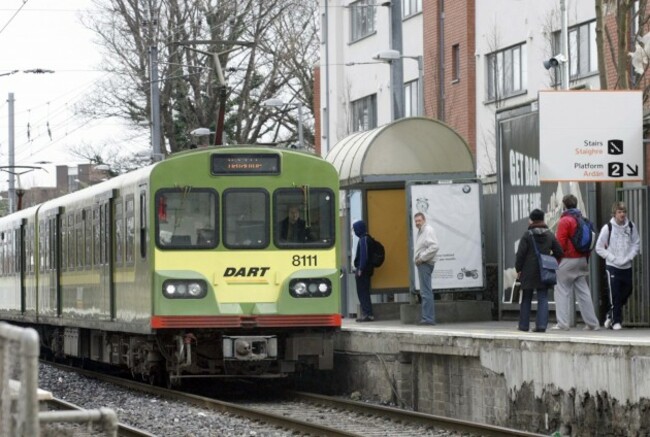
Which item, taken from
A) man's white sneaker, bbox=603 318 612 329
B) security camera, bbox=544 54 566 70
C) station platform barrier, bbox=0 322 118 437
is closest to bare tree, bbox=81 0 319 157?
security camera, bbox=544 54 566 70

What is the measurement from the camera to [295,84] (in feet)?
213

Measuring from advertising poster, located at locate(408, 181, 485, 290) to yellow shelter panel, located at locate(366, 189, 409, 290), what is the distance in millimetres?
1614

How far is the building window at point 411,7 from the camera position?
46.3m

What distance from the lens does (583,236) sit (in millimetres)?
18859

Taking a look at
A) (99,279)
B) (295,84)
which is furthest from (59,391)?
(295,84)

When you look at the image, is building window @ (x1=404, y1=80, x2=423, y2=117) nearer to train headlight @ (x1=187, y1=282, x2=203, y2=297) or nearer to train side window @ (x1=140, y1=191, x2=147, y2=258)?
train side window @ (x1=140, y1=191, x2=147, y2=258)

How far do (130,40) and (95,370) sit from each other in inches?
1200

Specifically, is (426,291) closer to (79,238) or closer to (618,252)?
(618,252)

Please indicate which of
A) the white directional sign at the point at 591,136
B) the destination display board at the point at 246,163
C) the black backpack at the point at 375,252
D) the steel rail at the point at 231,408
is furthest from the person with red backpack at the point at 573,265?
the black backpack at the point at 375,252

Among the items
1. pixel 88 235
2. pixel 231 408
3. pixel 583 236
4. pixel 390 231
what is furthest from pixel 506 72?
pixel 231 408

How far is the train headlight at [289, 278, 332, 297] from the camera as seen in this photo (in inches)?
771

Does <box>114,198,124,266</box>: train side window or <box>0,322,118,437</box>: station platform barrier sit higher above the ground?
<box>114,198,124,266</box>: train side window

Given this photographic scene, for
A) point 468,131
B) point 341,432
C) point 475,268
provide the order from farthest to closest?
point 468,131, point 475,268, point 341,432

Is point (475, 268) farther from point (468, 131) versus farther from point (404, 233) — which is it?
point (468, 131)
